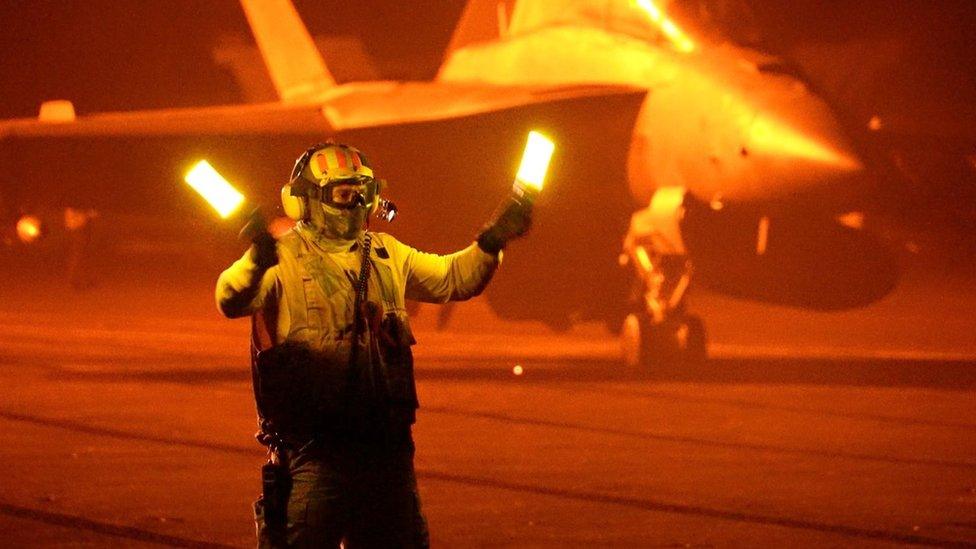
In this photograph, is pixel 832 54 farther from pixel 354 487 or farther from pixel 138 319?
pixel 354 487

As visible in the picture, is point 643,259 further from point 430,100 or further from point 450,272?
point 450,272

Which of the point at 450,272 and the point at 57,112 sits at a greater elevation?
the point at 57,112

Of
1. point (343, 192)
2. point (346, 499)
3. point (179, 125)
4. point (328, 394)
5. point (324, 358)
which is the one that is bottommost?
point (346, 499)

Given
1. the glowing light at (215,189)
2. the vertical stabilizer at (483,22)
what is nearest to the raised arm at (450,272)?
the glowing light at (215,189)

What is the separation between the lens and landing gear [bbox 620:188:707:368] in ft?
49.7

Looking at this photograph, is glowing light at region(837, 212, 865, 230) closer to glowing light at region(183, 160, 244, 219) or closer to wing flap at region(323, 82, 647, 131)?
wing flap at region(323, 82, 647, 131)

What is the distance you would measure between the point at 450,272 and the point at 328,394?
62cm

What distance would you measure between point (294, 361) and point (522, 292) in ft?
38.8

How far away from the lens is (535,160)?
5.51m

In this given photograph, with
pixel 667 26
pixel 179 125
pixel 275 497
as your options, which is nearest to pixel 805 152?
pixel 667 26

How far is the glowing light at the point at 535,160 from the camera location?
5496 mm

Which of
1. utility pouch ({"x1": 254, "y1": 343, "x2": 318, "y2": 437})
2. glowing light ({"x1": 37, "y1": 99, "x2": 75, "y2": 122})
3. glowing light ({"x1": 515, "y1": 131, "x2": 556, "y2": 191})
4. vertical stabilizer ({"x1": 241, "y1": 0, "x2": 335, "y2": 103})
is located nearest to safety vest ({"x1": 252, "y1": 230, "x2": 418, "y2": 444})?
utility pouch ({"x1": 254, "y1": 343, "x2": 318, "y2": 437})

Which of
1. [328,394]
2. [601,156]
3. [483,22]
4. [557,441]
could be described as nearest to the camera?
[328,394]

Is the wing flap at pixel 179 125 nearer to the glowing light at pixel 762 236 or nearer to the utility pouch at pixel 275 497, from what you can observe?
the glowing light at pixel 762 236
